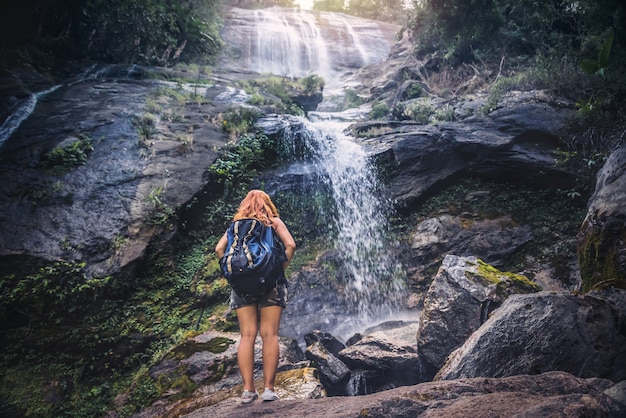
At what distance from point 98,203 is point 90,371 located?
10.7ft

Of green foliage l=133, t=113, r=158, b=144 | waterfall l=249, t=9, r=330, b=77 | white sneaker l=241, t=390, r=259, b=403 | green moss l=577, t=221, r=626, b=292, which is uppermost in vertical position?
waterfall l=249, t=9, r=330, b=77

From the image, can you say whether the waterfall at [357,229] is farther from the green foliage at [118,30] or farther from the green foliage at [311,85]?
the green foliage at [118,30]

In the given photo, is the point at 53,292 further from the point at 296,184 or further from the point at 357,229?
the point at 357,229

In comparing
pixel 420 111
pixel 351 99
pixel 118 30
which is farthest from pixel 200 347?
pixel 351 99

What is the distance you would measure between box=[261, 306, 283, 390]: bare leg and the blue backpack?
26 centimetres

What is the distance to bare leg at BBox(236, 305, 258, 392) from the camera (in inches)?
131

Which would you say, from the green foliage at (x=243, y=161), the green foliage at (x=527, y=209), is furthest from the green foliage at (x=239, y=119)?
the green foliage at (x=527, y=209)

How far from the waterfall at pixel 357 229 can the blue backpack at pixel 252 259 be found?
421 cm

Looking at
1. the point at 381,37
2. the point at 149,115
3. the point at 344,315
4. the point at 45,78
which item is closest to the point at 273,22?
the point at 381,37

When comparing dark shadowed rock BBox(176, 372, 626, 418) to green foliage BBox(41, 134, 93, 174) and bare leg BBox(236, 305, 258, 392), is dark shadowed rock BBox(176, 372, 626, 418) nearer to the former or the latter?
bare leg BBox(236, 305, 258, 392)

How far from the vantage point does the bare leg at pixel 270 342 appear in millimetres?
3328

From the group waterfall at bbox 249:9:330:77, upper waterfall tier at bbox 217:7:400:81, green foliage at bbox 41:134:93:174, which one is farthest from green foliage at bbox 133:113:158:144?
waterfall at bbox 249:9:330:77

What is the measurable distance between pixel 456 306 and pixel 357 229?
4334 mm

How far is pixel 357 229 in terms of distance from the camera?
29.5 ft
